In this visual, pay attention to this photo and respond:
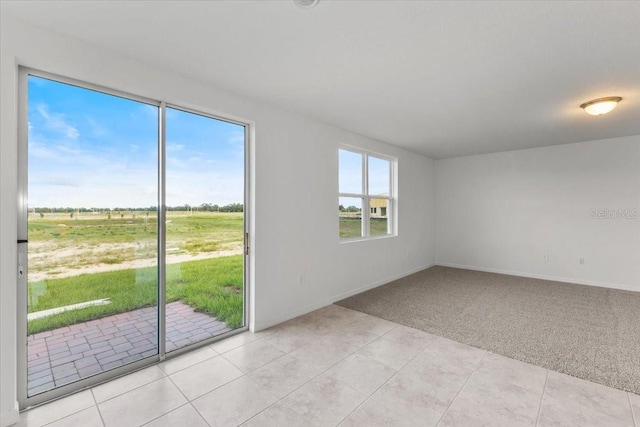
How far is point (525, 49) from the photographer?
2.15 metres

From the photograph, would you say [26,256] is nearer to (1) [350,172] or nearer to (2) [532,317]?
(1) [350,172]

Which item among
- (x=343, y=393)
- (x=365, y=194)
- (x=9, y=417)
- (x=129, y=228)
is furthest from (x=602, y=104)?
(x=9, y=417)

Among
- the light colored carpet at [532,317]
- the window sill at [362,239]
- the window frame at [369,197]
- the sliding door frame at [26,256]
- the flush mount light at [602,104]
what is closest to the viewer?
the sliding door frame at [26,256]

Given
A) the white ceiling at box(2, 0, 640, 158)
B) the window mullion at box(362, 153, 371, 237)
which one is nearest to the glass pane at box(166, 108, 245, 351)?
the white ceiling at box(2, 0, 640, 158)

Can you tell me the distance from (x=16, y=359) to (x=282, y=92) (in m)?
2.91

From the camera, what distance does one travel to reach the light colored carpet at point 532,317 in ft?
8.33

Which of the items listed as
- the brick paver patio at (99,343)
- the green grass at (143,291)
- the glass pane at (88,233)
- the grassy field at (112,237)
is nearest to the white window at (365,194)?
the green grass at (143,291)

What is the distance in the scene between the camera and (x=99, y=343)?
231cm

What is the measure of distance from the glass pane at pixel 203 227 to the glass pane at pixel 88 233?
6.8 inches

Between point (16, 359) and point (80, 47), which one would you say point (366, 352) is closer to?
point (16, 359)

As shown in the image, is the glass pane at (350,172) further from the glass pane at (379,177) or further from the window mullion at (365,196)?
the glass pane at (379,177)

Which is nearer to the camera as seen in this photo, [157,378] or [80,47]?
[80,47]

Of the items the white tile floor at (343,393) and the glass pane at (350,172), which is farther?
the glass pane at (350,172)

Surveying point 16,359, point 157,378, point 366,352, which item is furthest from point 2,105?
point 366,352
